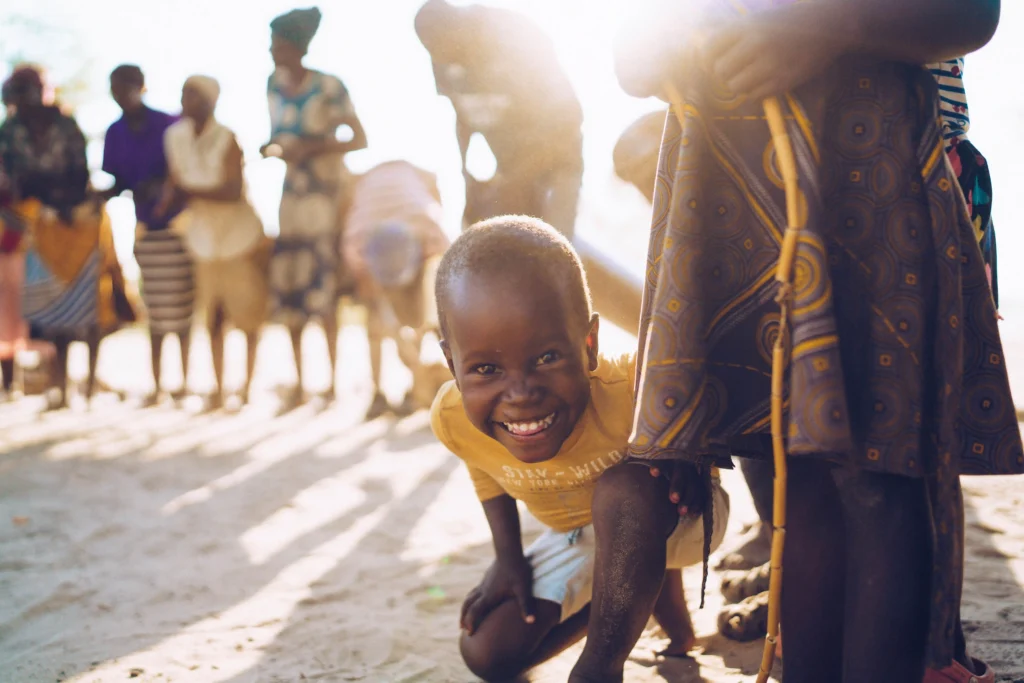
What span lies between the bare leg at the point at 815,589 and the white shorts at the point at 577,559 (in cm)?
46

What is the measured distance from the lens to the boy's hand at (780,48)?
1313mm

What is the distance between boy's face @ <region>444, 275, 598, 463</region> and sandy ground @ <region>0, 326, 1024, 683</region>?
26.0 inches

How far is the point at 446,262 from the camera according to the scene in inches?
71.1

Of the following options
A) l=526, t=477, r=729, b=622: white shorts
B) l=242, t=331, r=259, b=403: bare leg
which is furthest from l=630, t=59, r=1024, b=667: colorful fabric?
l=242, t=331, r=259, b=403: bare leg

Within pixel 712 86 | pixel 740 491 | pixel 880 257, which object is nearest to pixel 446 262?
pixel 712 86

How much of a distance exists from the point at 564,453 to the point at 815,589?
1.97 feet

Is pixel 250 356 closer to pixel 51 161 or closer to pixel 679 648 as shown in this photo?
pixel 51 161

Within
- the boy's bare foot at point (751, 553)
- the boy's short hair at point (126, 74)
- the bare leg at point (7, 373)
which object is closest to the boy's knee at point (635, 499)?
the boy's bare foot at point (751, 553)

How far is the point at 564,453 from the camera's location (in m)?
1.89

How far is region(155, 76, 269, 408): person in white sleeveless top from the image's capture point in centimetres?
543

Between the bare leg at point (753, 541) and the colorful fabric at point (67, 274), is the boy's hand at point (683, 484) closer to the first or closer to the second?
the bare leg at point (753, 541)

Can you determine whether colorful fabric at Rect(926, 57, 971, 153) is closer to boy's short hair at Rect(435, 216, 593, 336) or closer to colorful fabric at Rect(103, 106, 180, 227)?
boy's short hair at Rect(435, 216, 593, 336)

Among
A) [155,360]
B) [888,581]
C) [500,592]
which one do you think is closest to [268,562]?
[500,592]

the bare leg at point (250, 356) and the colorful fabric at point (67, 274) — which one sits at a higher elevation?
the colorful fabric at point (67, 274)
